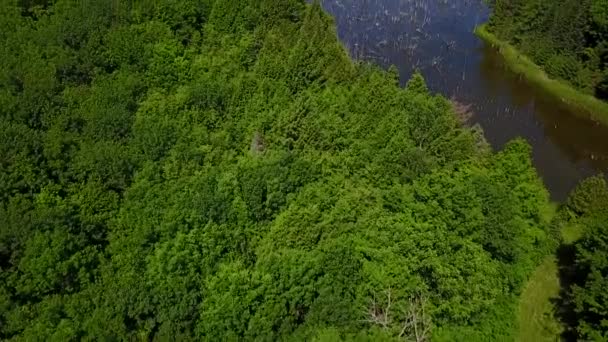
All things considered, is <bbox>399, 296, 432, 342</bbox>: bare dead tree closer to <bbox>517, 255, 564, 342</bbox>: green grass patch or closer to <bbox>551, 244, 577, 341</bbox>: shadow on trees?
<bbox>517, 255, 564, 342</bbox>: green grass patch

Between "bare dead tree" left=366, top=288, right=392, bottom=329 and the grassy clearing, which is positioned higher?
"bare dead tree" left=366, top=288, right=392, bottom=329

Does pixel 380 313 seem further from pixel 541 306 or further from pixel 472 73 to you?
pixel 472 73

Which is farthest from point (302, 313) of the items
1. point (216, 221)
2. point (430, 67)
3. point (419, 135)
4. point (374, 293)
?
point (430, 67)

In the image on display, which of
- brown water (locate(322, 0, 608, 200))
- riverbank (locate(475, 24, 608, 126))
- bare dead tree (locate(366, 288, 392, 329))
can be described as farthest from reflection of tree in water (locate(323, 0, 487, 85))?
bare dead tree (locate(366, 288, 392, 329))

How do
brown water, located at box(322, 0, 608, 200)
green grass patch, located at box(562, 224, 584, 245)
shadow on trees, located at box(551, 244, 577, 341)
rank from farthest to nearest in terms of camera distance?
brown water, located at box(322, 0, 608, 200) → green grass patch, located at box(562, 224, 584, 245) → shadow on trees, located at box(551, 244, 577, 341)

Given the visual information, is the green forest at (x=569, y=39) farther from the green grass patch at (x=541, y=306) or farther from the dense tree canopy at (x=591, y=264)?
the green grass patch at (x=541, y=306)

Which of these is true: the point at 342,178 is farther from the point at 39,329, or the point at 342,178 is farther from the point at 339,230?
the point at 39,329
